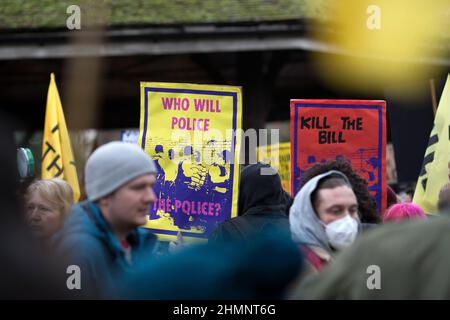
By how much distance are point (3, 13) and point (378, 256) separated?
396 inches

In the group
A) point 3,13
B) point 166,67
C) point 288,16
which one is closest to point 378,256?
point 288,16

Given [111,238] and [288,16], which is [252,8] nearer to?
[288,16]

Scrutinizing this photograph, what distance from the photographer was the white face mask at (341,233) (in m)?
4.22

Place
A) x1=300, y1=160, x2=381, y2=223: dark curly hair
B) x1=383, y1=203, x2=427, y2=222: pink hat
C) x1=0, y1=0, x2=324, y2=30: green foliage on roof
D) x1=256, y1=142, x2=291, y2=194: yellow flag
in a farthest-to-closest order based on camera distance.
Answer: x1=0, y1=0, x2=324, y2=30: green foliage on roof → x1=256, y1=142, x2=291, y2=194: yellow flag → x1=383, y1=203, x2=427, y2=222: pink hat → x1=300, y1=160, x2=381, y2=223: dark curly hair

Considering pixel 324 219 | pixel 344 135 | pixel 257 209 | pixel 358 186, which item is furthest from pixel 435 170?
pixel 324 219

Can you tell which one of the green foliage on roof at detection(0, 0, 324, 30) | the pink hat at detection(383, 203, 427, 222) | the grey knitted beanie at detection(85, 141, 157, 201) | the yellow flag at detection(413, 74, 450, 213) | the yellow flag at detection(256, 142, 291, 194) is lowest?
the pink hat at detection(383, 203, 427, 222)

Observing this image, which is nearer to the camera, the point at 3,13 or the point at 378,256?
the point at 378,256

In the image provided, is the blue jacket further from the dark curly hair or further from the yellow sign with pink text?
the yellow sign with pink text

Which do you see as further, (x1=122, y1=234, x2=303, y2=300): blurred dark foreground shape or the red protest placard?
the red protest placard

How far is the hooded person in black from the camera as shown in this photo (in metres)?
4.85

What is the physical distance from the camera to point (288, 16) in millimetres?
10367

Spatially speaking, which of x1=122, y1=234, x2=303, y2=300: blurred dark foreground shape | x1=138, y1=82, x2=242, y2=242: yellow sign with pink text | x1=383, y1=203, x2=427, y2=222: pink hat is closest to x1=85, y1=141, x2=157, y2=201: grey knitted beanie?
x1=122, y1=234, x2=303, y2=300: blurred dark foreground shape

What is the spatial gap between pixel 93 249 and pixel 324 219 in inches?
57.2
